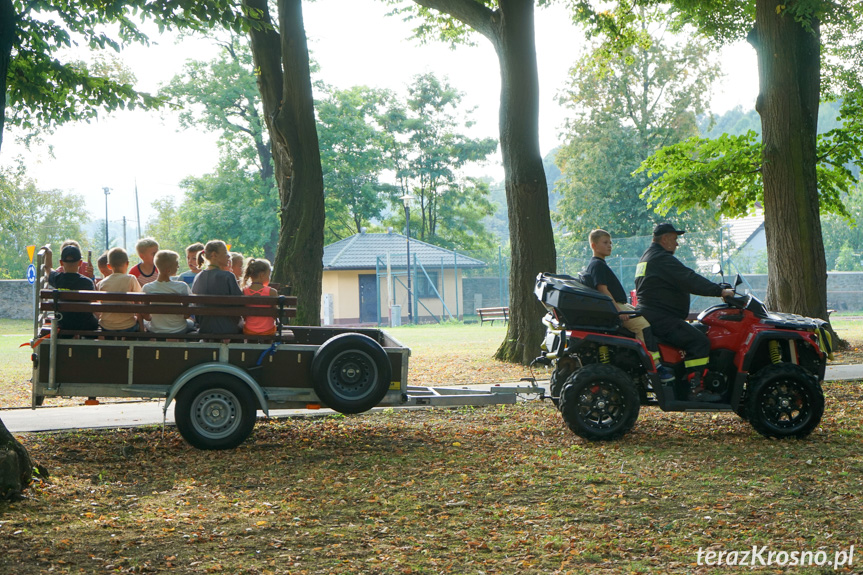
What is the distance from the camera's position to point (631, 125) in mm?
55219

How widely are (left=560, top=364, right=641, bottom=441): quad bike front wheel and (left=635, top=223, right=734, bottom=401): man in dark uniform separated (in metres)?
0.57

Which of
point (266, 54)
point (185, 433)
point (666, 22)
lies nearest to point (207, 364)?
point (185, 433)

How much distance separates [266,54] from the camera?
14.6m

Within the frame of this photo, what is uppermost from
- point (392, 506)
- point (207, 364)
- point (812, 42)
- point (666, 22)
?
point (666, 22)

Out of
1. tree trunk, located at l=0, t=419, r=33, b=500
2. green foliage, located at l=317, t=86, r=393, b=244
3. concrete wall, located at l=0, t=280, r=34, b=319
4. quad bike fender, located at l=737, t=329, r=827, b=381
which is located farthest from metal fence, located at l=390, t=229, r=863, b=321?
tree trunk, located at l=0, t=419, r=33, b=500

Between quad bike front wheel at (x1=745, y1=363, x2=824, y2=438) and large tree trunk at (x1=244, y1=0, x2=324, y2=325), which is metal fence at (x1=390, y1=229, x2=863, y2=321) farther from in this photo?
quad bike front wheel at (x1=745, y1=363, x2=824, y2=438)

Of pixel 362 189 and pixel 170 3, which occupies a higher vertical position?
pixel 362 189

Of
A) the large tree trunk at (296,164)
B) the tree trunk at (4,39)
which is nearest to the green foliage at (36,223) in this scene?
the large tree trunk at (296,164)

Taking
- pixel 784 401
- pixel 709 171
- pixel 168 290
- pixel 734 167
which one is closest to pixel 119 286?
pixel 168 290

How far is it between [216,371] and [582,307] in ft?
10.8

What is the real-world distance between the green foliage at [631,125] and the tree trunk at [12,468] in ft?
158

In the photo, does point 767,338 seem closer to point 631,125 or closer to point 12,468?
point 12,468

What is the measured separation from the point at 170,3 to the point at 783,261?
12068 mm

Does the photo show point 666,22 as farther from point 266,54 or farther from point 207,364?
point 207,364
